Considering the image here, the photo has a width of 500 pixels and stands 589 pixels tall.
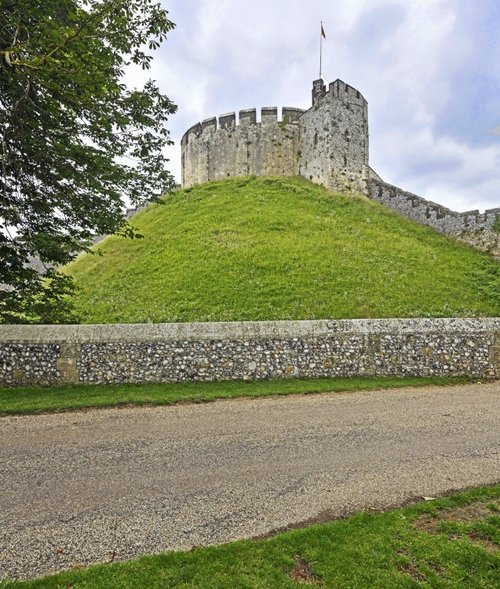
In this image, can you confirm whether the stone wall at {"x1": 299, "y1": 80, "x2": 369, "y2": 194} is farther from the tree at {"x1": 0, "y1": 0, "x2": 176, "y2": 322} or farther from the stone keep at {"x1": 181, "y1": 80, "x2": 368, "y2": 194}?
the tree at {"x1": 0, "y1": 0, "x2": 176, "y2": 322}

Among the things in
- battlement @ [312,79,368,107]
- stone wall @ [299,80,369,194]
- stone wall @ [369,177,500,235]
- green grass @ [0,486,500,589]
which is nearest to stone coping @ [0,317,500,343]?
→ green grass @ [0,486,500,589]

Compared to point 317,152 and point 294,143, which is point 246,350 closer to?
point 317,152

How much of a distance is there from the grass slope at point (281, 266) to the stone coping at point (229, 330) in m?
3.26

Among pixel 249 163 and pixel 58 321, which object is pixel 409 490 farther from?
pixel 249 163

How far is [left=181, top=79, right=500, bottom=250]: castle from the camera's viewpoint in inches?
1148

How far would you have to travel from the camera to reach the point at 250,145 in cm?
3553

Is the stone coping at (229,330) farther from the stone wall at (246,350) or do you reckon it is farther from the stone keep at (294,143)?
the stone keep at (294,143)

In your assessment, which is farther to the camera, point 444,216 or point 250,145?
point 250,145

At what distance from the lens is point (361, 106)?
3300 cm

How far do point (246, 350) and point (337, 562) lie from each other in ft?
26.6

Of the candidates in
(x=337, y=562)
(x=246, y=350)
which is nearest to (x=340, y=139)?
(x=246, y=350)

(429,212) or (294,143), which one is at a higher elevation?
(294,143)

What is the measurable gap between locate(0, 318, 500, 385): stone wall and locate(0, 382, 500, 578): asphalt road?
7.54 feet

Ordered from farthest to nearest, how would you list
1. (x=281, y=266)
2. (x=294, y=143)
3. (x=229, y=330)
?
1. (x=294, y=143)
2. (x=281, y=266)
3. (x=229, y=330)
